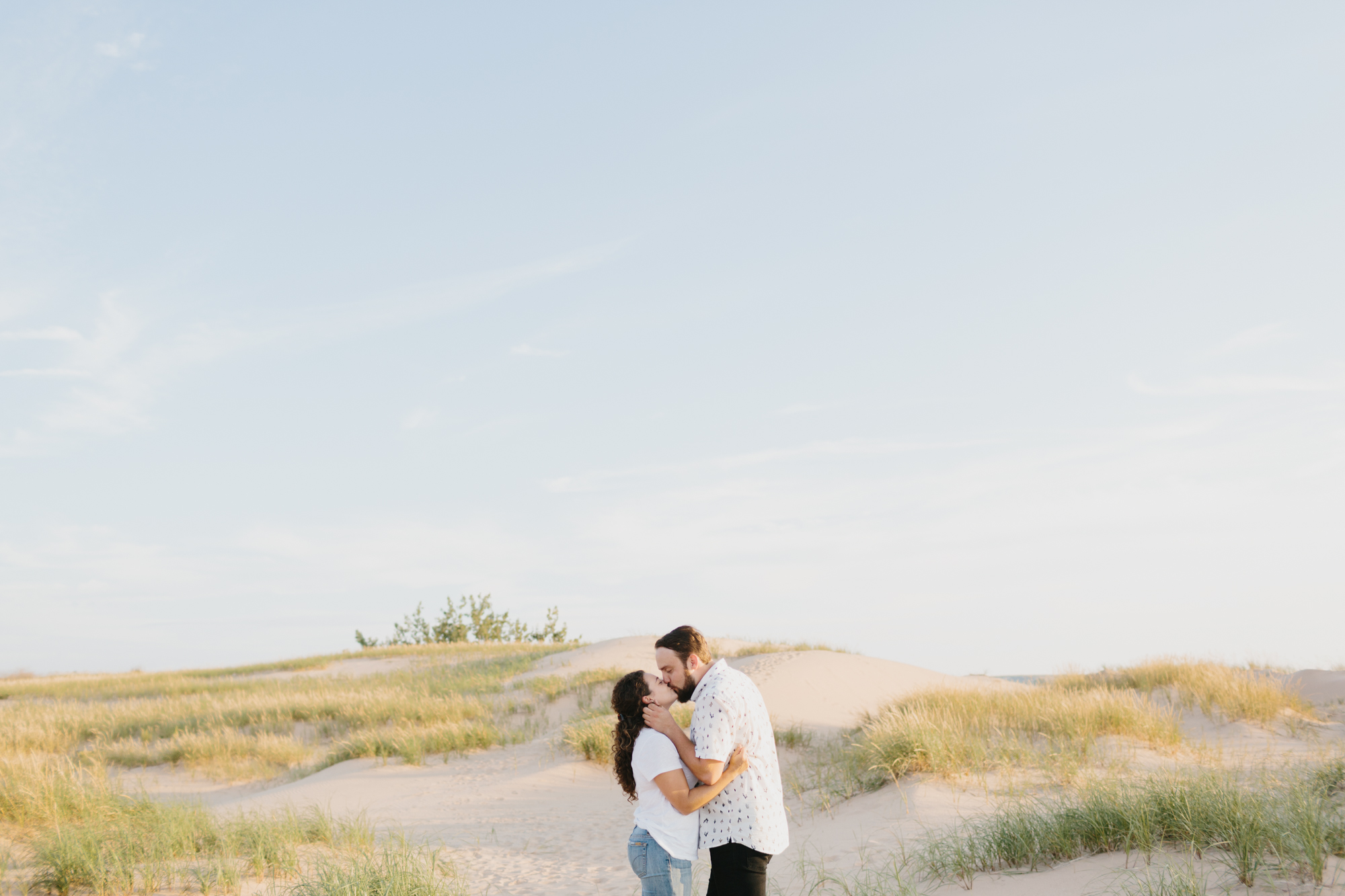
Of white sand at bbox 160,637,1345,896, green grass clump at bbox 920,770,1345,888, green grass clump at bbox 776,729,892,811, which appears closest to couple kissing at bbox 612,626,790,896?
white sand at bbox 160,637,1345,896

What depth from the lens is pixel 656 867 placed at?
399 cm

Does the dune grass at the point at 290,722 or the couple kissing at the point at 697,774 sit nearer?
the couple kissing at the point at 697,774

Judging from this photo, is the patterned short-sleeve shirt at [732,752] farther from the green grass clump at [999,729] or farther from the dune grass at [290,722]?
the dune grass at [290,722]

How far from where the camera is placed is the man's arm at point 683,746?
3.89 metres

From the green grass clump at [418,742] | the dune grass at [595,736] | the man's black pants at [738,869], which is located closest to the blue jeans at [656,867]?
the man's black pants at [738,869]

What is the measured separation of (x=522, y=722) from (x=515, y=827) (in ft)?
25.1

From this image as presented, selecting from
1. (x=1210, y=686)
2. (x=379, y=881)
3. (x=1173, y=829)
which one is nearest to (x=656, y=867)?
(x=379, y=881)

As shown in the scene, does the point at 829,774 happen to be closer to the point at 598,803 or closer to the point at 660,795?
the point at 598,803

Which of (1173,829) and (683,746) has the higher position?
(683,746)

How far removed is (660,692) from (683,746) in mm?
268

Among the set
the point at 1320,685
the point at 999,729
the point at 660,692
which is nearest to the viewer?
the point at 660,692

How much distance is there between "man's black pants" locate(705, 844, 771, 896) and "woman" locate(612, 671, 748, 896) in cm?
15

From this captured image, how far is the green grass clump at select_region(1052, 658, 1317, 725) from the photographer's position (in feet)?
46.8

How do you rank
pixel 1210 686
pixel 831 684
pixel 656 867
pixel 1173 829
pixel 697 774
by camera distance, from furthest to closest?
1. pixel 831 684
2. pixel 1210 686
3. pixel 1173 829
4. pixel 656 867
5. pixel 697 774
